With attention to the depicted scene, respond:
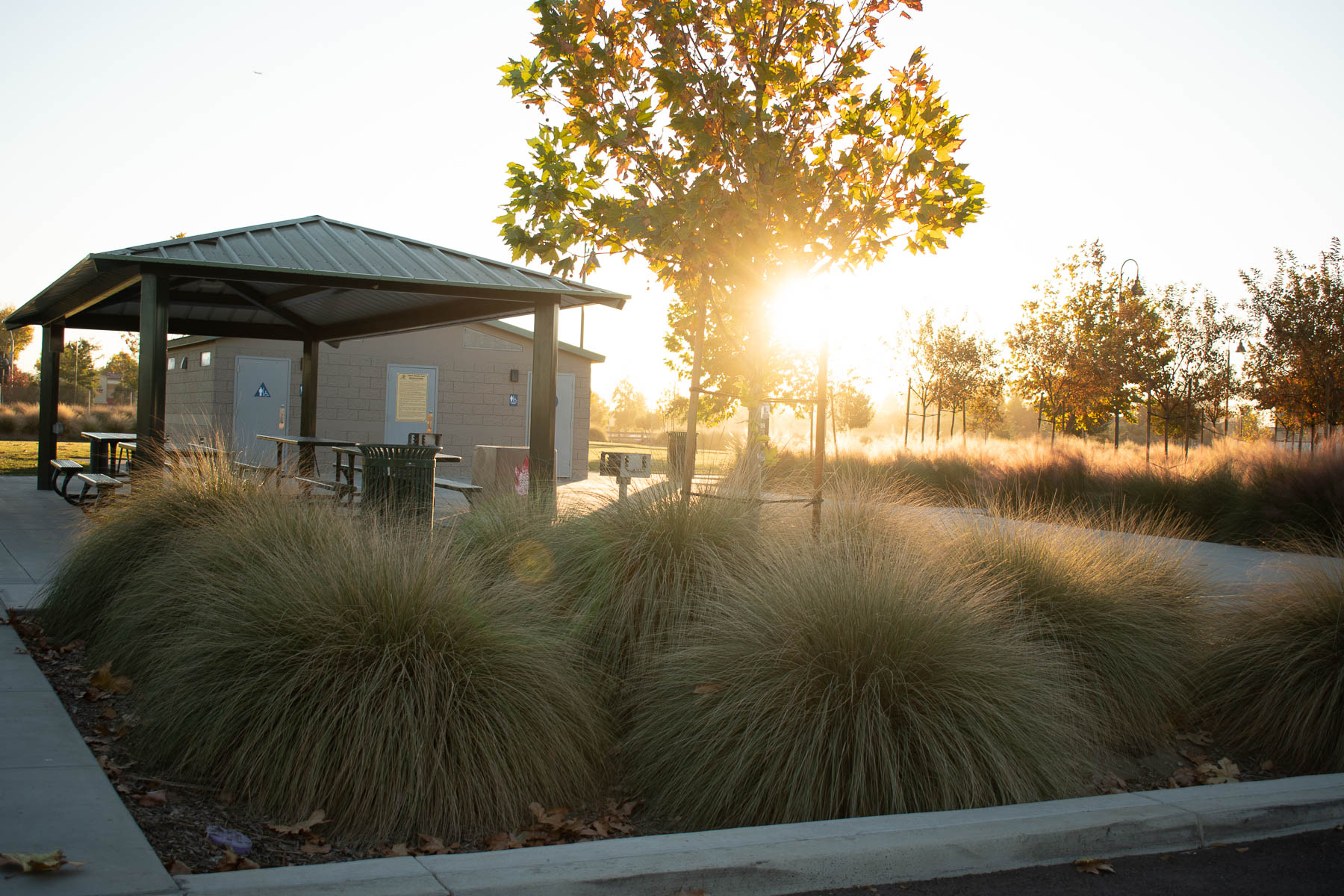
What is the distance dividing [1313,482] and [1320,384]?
1061cm

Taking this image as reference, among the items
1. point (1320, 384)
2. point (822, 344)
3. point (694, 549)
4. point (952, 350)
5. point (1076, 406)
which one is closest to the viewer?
point (694, 549)

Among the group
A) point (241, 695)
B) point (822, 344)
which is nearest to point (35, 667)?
point (241, 695)

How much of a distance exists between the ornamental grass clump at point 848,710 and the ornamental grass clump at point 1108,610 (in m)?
0.54

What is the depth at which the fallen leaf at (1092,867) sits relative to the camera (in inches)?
130

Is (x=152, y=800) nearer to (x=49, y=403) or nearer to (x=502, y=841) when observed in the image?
(x=502, y=841)

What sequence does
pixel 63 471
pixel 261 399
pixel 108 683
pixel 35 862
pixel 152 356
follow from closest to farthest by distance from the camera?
pixel 35 862 < pixel 108 683 < pixel 152 356 < pixel 63 471 < pixel 261 399

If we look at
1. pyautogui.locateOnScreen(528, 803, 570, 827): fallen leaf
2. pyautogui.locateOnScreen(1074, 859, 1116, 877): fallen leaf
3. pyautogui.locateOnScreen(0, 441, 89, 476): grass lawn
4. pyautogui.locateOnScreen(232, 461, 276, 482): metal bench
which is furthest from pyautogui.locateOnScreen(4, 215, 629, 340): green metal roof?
pyautogui.locateOnScreen(1074, 859, 1116, 877): fallen leaf

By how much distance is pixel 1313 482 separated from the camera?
1105 centimetres

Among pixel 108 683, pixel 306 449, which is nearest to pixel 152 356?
pixel 306 449

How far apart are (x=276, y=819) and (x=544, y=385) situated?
6.11 m

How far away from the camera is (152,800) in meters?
3.49

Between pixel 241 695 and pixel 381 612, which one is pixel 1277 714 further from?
pixel 241 695

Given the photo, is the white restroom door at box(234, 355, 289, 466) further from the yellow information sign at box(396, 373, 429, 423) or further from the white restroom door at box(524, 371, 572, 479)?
the white restroom door at box(524, 371, 572, 479)

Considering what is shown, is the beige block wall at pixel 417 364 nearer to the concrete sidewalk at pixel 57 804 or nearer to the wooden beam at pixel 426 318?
the wooden beam at pixel 426 318
